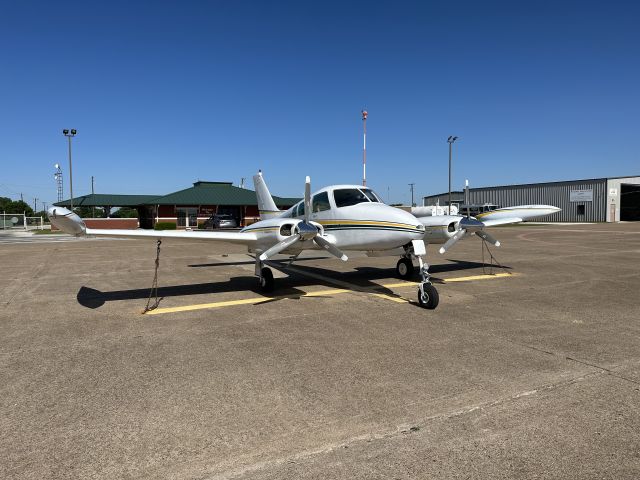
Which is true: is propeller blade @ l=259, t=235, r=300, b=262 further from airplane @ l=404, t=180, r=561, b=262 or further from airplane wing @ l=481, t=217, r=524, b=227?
airplane wing @ l=481, t=217, r=524, b=227

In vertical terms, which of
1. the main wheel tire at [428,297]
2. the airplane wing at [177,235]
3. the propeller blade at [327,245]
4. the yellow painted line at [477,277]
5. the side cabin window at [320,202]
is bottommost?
the yellow painted line at [477,277]

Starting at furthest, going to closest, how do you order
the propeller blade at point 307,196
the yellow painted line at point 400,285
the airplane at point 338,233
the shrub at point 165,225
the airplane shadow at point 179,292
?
the shrub at point 165,225
the yellow painted line at point 400,285
the airplane shadow at point 179,292
the propeller blade at point 307,196
the airplane at point 338,233

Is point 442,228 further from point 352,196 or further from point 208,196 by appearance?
point 208,196

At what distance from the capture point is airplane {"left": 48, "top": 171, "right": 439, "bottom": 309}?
30.1 feet

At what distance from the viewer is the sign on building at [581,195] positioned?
67.6m

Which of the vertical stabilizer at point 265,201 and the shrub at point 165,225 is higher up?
the vertical stabilizer at point 265,201

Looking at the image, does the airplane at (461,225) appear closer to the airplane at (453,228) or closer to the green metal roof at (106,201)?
the airplane at (453,228)

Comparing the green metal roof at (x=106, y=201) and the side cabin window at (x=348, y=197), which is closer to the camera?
the side cabin window at (x=348, y=197)

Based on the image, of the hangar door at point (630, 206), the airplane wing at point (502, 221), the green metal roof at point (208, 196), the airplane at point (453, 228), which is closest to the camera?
the airplane at point (453, 228)

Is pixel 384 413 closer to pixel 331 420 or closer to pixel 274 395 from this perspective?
pixel 331 420

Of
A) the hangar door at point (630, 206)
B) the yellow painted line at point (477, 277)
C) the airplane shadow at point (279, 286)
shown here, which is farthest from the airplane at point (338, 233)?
the hangar door at point (630, 206)

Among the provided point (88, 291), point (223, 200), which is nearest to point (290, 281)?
point (88, 291)

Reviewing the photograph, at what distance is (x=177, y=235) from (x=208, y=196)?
152ft

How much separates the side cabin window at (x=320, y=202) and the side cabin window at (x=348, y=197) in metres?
0.26
